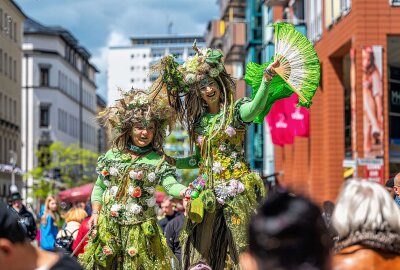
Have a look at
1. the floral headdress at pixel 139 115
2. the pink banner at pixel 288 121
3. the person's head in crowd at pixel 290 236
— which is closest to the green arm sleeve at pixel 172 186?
the floral headdress at pixel 139 115

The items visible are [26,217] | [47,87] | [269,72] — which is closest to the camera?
[269,72]

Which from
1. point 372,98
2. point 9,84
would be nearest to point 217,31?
point 9,84

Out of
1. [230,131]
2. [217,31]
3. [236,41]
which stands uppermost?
[217,31]

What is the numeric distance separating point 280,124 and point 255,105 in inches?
1185

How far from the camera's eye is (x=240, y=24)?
5612cm

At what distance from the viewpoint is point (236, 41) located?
5684 cm

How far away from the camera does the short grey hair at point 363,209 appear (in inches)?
170

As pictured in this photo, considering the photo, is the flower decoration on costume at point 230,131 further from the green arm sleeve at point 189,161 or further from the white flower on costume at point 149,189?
the white flower on costume at point 149,189

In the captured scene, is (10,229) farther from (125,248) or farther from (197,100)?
(197,100)

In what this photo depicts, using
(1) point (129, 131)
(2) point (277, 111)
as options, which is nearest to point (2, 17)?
(2) point (277, 111)

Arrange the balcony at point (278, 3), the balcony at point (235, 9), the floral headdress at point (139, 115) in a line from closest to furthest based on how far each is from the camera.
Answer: the floral headdress at point (139, 115), the balcony at point (278, 3), the balcony at point (235, 9)

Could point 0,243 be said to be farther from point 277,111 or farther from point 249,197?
point 277,111

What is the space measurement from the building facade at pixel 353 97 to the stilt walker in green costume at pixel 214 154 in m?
13.5

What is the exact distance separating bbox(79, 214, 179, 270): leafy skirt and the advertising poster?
59.7ft
